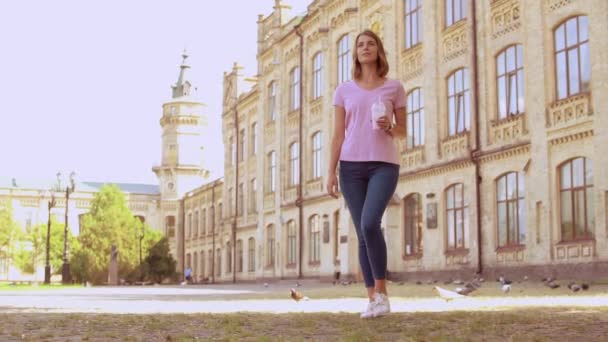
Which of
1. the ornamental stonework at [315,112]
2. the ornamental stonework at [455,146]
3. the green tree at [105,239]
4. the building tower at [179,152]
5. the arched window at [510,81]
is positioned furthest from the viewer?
the building tower at [179,152]

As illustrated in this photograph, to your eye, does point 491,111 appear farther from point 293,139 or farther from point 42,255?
point 42,255

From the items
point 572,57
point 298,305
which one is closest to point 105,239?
point 572,57

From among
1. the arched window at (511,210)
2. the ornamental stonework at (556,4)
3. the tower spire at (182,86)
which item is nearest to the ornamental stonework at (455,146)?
the arched window at (511,210)

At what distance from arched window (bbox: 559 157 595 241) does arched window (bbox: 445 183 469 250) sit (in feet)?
14.6

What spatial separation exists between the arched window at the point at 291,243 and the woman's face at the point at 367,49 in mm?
33364

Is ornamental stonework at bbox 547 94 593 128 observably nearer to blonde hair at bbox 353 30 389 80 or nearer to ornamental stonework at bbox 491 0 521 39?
ornamental stonework at bbox 491 0 521 39

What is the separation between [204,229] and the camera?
63.5m

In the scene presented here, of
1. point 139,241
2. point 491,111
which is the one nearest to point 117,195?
point 139,241

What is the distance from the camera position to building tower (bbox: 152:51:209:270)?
84.3m

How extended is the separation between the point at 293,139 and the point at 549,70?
1982 centimetres

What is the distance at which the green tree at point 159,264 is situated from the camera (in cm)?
5906

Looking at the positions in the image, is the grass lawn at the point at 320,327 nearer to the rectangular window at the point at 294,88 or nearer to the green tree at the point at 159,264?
the rectangular window at the point at 294,88

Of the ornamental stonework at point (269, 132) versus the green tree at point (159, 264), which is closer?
the ornamental stonework at point (269, 132)

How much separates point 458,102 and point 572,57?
18.3 feet
